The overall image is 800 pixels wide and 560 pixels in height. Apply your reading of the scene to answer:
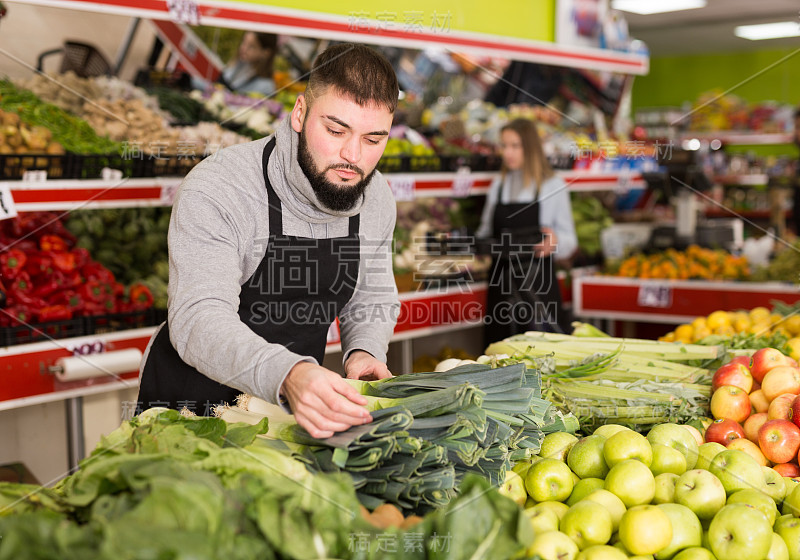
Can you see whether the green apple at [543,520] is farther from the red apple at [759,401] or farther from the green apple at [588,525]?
the red apple at [759,401]

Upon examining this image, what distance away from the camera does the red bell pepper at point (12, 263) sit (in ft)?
11.2

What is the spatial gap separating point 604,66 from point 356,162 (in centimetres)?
389

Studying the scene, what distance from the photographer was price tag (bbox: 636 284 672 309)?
516 centimetres

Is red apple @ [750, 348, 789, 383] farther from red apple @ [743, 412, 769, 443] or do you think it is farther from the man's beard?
the man's beard

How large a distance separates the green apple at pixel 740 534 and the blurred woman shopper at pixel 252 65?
4620mm

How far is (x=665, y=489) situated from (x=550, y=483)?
→ 25 centimetres

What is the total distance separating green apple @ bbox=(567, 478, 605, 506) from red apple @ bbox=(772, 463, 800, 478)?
0.62 m

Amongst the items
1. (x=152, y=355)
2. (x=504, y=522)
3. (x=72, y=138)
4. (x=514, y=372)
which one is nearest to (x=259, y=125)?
(x=72, y=138)

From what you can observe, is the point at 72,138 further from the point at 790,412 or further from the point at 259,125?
the point at 790,412

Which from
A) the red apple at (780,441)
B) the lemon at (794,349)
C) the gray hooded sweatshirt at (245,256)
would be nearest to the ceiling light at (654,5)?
the lemon at (794,349)

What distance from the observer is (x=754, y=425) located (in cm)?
221

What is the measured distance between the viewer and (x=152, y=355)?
237 cm

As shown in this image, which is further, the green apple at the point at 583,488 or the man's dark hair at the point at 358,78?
the man's dark hair at the point at 358,78

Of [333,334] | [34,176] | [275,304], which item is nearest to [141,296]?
[34,176]
